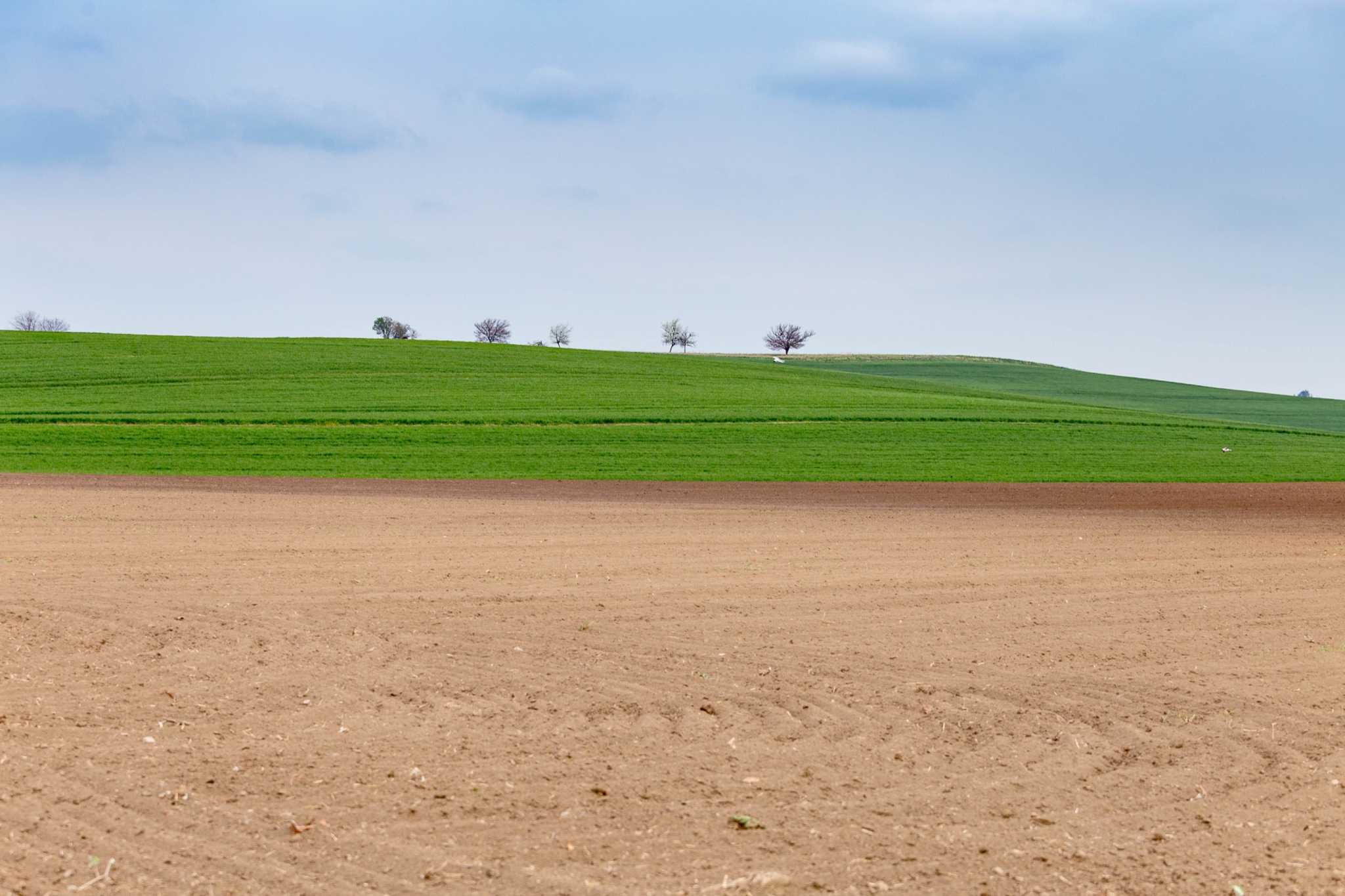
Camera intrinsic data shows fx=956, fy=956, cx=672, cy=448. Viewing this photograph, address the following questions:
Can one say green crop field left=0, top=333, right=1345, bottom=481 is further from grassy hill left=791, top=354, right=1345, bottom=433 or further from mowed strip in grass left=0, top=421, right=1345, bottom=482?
grassy hill left=791, top=354, right=1345, bottom=433

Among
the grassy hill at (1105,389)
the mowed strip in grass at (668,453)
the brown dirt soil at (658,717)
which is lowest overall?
the brown dirt soil at (658,717)

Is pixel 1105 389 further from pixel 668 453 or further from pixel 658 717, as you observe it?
pixel 658 717

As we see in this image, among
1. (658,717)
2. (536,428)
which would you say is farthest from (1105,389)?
(658,717)

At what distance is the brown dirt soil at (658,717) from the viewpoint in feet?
18.7

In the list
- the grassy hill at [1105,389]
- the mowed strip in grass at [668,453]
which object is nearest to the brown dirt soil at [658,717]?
the mowed strip in grass at [668,453]

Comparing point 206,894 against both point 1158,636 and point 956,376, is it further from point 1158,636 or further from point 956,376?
point 956,376

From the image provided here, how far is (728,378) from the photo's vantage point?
53188mm

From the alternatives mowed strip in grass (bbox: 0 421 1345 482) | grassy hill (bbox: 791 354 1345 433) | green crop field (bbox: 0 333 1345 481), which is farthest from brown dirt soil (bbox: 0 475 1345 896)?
grassy hill (bbox: 791 354 1345 433)

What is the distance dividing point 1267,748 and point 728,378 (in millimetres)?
46115

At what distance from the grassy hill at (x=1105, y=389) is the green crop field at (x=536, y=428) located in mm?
22536

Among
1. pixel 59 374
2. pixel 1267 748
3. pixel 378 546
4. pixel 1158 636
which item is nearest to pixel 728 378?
pixel 59 374

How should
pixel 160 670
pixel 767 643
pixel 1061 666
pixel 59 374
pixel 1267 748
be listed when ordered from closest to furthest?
pixel 1267 748, pixel 160 670, pixel 1061 666, pixel 767 643, pixel 59 374

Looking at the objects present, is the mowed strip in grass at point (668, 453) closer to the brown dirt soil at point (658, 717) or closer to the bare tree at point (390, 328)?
the brown dirt soil at point (658, 717)

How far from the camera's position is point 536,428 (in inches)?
1278
